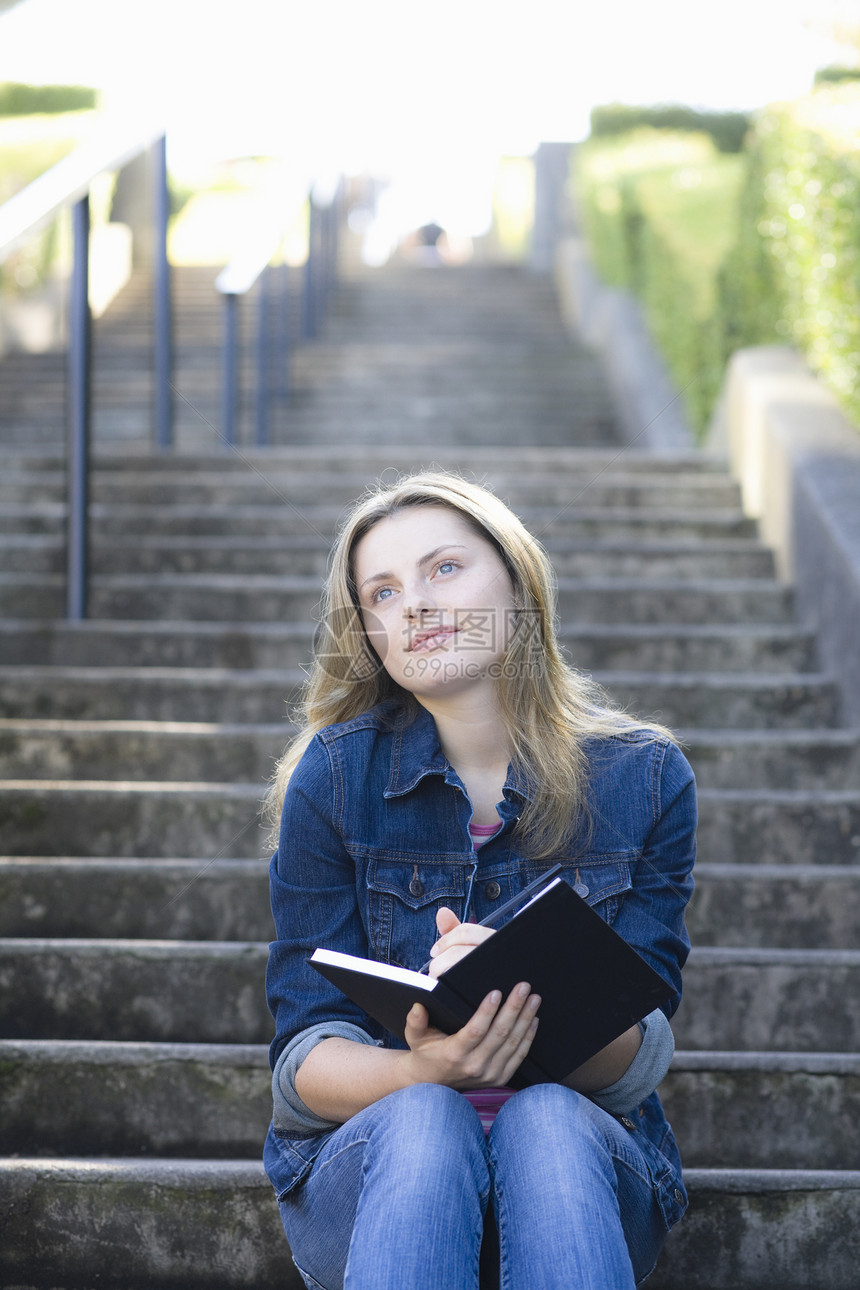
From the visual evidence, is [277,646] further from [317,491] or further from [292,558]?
[317,491]

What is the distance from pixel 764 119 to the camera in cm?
540

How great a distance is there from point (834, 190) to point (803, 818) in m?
2.48

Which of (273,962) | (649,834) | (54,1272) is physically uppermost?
(649,834)

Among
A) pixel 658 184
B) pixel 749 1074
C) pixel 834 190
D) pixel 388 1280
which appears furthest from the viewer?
pixel 658 184

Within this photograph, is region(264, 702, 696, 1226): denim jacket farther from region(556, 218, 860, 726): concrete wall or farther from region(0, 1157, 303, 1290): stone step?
region(556, 218, 860, 726): concrete wall

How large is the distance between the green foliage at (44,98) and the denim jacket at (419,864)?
1303 cm

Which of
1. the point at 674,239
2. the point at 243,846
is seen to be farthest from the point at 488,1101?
the point at 674,239

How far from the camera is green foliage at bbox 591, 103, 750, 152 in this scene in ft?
39.7

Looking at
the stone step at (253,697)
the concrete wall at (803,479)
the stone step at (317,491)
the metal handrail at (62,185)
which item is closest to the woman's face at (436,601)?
the stone step at (253,697)

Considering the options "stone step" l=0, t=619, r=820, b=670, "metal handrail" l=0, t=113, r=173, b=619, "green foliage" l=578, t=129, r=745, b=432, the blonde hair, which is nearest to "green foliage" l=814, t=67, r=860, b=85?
"green foliage" l=578, t=129, r=745, b=432

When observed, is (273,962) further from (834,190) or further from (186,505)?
(834,190)

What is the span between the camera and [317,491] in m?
4.67

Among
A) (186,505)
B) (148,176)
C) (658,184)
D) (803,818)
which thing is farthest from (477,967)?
(148,176)

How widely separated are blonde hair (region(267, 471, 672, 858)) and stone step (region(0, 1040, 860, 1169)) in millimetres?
571
